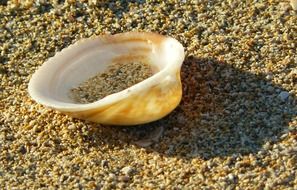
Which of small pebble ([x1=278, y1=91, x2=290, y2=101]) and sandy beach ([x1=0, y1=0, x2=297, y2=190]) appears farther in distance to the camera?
small pebble ([x1=278, y1=91, x2=290, y2=101])

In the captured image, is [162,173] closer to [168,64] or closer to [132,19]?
[168,64]

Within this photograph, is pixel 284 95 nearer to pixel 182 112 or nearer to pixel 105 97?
pixel 182 112

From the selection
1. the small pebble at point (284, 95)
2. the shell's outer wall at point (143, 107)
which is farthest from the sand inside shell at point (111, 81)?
→ the small pebble at point (284, 95)

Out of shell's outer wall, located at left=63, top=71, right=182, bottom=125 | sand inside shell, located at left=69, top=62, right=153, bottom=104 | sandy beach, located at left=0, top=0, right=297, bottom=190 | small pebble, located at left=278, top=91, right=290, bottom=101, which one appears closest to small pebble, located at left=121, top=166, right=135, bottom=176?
sandy beach, located at left=0, top=0, right=297, bottom=190

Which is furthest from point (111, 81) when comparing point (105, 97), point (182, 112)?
point (182, 112)

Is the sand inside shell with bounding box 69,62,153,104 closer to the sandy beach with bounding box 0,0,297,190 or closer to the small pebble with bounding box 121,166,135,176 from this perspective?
the sandy beach with bounding box 0,0,297,190

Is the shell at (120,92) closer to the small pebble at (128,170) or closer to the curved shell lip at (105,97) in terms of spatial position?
the curved shell lip at (105,97)
